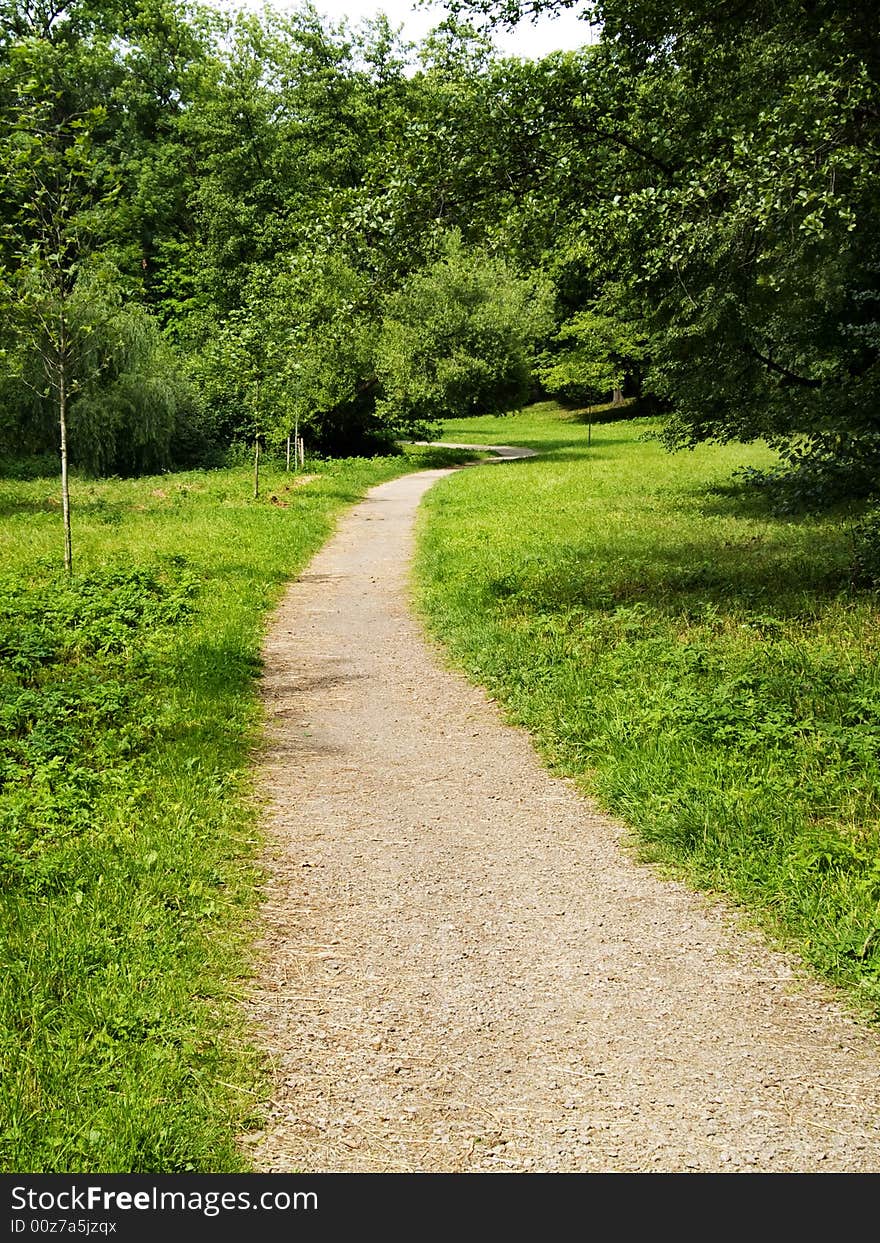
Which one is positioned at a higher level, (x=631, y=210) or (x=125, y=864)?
(x=631, y=210)

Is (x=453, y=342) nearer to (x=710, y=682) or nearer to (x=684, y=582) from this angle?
(x=684, y=582)

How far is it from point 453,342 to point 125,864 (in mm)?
29994

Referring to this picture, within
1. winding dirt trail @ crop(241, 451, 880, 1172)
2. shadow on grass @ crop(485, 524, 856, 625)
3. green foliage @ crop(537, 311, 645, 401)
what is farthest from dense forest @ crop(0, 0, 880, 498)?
green foliage @ crop(537, 311, 645, 401)

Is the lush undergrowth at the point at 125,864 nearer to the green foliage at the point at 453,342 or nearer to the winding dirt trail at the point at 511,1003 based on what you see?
the winding dirt trail at the point at 511,1003

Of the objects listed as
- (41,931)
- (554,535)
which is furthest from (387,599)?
(41,931)

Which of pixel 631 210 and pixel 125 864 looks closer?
pixel 125 864

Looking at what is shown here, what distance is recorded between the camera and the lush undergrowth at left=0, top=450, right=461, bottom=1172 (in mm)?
3176

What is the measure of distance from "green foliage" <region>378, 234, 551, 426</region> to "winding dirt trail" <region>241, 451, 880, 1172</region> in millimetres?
26904

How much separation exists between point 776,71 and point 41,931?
11.0 m

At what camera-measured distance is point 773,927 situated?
175 inches

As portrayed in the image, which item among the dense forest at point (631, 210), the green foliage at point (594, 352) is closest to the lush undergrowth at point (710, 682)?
the dense forest at point (631, 210)

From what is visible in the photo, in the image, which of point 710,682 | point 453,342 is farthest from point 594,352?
point 710,682

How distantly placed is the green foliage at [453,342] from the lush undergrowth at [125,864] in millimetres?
21045

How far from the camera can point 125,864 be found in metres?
4.94
